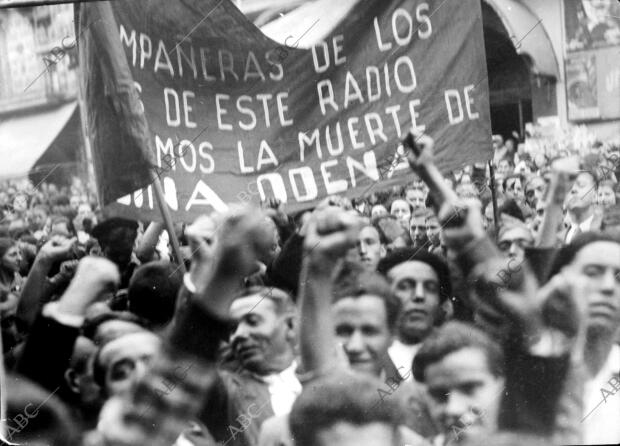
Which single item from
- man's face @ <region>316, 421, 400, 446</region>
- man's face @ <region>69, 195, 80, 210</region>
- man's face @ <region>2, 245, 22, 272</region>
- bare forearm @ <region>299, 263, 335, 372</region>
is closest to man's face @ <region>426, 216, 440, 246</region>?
bare forearm @ <region>299, 263, 335, 372</region>

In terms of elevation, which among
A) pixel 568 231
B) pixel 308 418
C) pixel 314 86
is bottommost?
pixel 308 418

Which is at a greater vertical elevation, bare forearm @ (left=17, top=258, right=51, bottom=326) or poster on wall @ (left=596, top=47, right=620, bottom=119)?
poster on wall @ (left=596, top=47, right=620, bottom=119)

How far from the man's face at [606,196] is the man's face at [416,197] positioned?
640mm

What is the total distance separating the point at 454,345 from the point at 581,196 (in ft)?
2.34

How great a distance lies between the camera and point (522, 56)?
3.53 m

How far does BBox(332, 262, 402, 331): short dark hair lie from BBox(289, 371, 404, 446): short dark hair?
0.79ft

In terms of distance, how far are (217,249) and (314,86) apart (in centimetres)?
70

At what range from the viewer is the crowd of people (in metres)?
3.48

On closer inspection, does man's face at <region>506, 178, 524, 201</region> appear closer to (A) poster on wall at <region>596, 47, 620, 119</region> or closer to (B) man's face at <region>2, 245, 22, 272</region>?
(A) poster on wall at <region>596, 47, 620, 119</region>

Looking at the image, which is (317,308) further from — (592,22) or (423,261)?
(592,22)

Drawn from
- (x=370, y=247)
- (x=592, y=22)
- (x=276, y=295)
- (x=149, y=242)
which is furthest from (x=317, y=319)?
(x=592, y=22)

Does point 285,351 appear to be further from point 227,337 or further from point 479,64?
point 479,64

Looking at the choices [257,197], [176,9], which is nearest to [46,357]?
[257,197]

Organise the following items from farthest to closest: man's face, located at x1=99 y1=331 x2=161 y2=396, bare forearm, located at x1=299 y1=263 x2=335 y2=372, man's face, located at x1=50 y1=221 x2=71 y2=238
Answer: man's face, located at x1=50 y1=221 x2=71 y2=238 → man's face, located at x1=99 y1=331 x2=161 y2=396 → bare forearm, located at x1=299 y1=263 x2=335 y2=372
